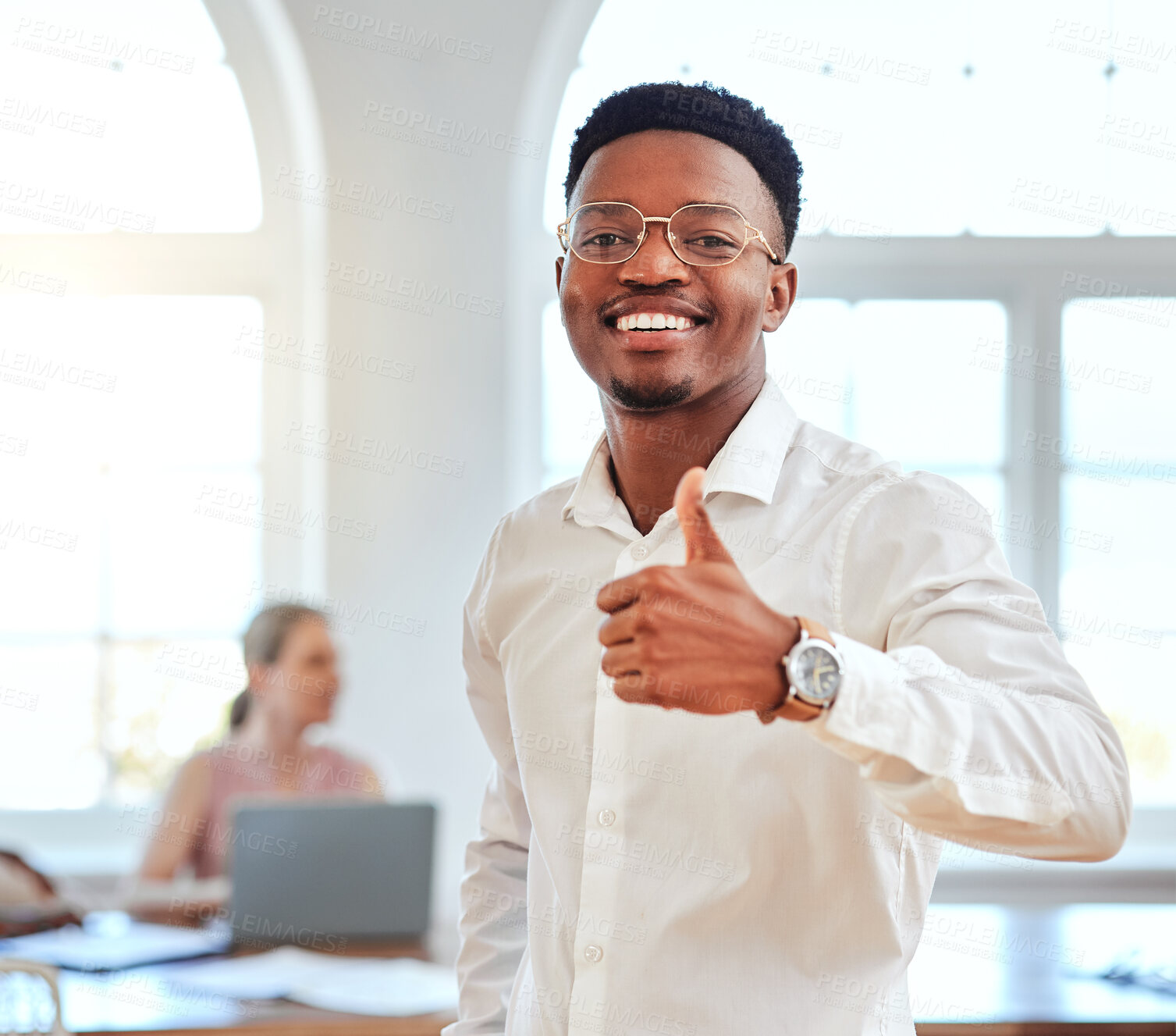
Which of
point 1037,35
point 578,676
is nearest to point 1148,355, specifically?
point 1037,35

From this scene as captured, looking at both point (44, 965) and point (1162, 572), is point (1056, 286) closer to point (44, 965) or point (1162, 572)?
point (1162, 572)

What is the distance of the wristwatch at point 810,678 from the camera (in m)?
0.80

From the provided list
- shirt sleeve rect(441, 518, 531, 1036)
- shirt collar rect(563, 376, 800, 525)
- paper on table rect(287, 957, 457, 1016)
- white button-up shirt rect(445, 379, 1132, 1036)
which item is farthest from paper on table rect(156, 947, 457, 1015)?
shirt collar rect(563, 376, 800, 525)

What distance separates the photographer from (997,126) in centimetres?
371

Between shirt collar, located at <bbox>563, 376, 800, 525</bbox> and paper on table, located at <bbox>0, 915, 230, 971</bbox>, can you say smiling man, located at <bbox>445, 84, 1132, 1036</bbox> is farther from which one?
paper on table, located at <bbox>0, 915, 230, 971</bbox>

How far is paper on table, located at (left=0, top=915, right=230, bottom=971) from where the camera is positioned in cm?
221

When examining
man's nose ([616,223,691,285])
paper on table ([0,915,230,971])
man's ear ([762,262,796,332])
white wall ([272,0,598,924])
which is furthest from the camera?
white wall ([272,0,598,924])

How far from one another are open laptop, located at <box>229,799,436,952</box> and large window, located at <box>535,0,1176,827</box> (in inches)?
65.7

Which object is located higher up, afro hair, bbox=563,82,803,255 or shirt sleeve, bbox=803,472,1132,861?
afro hair, bbox=563,82,803,255

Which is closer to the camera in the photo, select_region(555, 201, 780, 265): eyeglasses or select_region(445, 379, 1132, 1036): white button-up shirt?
select_region(445, 379, 1132, 1036): white button-up shirt

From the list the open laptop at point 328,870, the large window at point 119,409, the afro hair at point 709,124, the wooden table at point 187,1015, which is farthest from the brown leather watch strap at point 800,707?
the large window at point 119,409

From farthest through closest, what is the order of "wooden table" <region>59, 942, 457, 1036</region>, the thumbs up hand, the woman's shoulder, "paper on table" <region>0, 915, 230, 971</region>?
the woman's shoulder < "paper on table" <region>0, 915, 230, 971</region> < "wooden table" <region>59, 942, 457, 1036</region> < the thumbs up hand

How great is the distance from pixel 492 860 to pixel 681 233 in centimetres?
78

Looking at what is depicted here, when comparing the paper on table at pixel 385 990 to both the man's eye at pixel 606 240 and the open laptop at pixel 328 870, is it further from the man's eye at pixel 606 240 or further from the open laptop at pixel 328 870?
the man's eye at pixel 606 240
